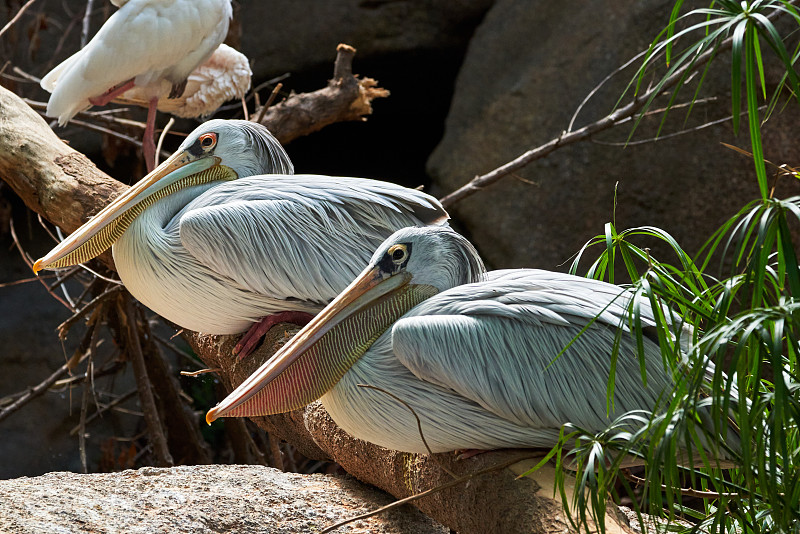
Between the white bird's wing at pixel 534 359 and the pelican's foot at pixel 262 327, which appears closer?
the white bird's wing at pixel 534 359

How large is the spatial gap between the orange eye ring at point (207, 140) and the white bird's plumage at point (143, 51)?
1111mm

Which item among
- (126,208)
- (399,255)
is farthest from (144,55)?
(399,255)

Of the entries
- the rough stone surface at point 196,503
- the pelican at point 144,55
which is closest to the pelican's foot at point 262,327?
the rough stone surface at point 196,503

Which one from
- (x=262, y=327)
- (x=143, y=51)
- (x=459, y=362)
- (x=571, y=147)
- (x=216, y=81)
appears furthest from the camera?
(x=571, y=147)

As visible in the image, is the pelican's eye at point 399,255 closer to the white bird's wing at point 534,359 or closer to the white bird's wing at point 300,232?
the white bird's wing at point 534,359

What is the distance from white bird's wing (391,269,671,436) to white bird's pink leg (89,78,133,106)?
2.31 meters

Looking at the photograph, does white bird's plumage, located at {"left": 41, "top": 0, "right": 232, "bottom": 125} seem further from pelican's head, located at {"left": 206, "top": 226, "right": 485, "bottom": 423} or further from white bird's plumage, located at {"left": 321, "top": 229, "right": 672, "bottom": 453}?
white bird's plumage, located at {"left": 321, "top": 229, "right": 672, "bottom": 453}

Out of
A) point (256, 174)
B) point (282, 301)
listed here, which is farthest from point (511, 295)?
point (256, 174)

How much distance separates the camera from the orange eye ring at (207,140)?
2.51 metres

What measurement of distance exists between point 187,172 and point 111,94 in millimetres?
1278

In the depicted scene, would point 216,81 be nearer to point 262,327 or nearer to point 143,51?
point 143,51

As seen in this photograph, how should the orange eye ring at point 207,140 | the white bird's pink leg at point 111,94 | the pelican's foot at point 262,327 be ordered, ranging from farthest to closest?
the white bird's pink leg at point 111,94, the orange eye ring at point 207,140, the pelican's foot at point 262,327

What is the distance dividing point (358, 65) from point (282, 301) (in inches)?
169

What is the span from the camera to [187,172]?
8.16ft
